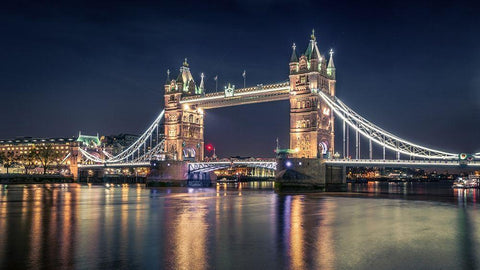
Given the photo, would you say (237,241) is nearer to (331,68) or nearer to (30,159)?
(331,68)

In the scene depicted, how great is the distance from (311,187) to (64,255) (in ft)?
154

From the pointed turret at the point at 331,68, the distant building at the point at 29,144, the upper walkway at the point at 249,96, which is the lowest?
the distant building at the point at 29,144

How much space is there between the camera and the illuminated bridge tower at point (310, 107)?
62.8m

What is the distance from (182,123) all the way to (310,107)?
27505 millimetres

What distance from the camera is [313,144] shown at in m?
62.6

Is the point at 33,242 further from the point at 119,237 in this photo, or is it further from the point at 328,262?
the point at 328,262

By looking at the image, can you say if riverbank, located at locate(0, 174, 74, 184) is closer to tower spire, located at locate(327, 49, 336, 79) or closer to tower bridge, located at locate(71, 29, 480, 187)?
tower bridge, located at locate(71, 29, 480, 187)

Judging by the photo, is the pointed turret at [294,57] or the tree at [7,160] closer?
the pointed turret at [294,57]

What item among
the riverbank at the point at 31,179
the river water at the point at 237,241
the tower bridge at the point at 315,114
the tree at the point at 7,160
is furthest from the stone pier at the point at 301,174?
the tree at the point at 7,160

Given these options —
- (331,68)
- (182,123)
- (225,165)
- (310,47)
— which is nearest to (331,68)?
(331,68)

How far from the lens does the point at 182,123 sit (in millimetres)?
82375

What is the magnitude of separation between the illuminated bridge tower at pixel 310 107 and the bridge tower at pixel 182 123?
24.3 meters

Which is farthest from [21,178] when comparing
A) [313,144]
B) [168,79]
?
[313,144]

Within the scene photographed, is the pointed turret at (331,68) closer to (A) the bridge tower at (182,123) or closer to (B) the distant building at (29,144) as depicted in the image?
(A) the bridge tower at (182,123)
